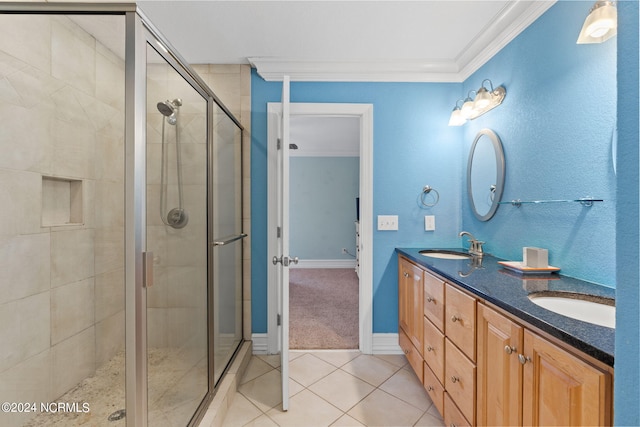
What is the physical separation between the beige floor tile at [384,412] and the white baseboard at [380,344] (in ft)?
1.71

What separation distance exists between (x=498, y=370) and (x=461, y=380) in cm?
31

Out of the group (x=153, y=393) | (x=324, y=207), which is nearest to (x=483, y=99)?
(x=153, y=393)

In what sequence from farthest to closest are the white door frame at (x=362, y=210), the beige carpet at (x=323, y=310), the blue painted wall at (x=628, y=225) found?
the beige carpet at (x=323, y=310)
the white door frame at (x=362, y=210)
the blue painted wall at (x=628, y=225)

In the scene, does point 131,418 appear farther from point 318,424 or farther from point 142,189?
point 318,424

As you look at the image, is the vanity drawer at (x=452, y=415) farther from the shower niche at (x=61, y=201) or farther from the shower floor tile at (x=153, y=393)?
the shower niche at (x=61, y=201)

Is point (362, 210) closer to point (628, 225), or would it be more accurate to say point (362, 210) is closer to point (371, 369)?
point (371, 369)

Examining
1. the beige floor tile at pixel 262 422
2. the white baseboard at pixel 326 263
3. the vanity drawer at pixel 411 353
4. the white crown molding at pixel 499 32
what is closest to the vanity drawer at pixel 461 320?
the vanity drawer at pixel 411 353

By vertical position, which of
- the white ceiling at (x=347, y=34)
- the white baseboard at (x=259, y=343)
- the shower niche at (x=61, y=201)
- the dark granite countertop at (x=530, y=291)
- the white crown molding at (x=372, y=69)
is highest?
the white ceiling at (x=347, y=34)

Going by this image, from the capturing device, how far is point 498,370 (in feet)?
3.26

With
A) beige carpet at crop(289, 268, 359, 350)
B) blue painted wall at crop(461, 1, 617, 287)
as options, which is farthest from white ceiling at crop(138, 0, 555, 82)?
beige carpet at crop(289, 268, 359, 350)

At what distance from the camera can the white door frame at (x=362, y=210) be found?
7.29 feet

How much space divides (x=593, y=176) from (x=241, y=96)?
7.46ft

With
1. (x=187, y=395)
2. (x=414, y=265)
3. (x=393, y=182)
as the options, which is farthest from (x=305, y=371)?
(x=393, y=182)

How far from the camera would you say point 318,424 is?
1487mm
